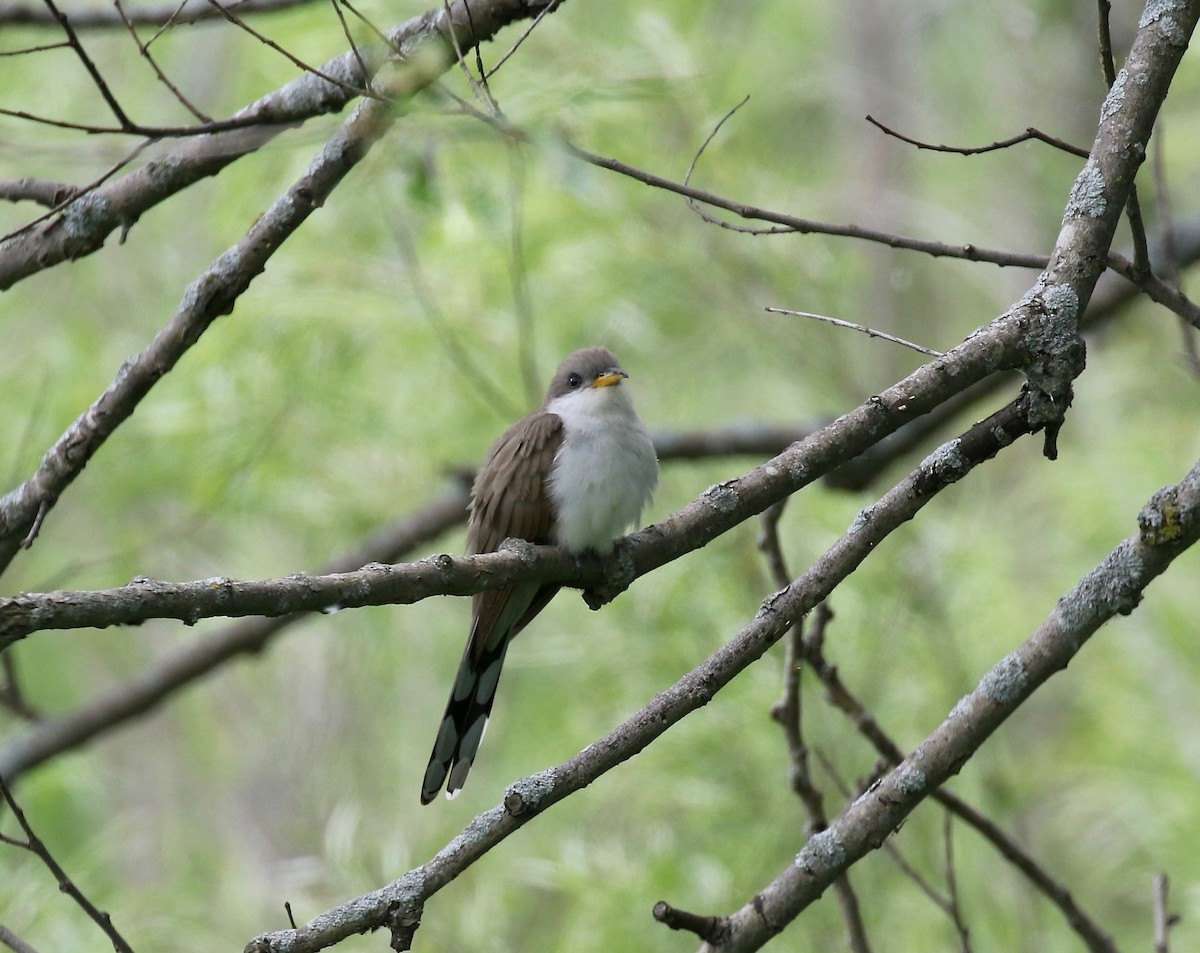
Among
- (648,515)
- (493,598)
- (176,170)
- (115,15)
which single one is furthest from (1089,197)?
(648,515)

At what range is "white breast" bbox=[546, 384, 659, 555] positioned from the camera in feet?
10.9

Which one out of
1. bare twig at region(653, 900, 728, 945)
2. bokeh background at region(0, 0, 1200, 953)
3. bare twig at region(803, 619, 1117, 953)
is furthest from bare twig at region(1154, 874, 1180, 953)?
bokeh background at region(0, 0, 1200, 953)

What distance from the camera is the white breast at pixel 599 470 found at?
333 cm

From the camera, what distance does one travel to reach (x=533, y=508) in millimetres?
3562

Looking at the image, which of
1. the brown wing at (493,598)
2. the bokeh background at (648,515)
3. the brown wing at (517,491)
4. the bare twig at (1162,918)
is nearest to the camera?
the bare twig at (1162,918)

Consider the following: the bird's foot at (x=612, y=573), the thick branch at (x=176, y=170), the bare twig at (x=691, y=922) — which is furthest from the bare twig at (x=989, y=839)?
the thick branch at (x=176, y=170)

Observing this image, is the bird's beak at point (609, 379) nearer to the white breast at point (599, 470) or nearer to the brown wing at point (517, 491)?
the white breast at point (599, 470)

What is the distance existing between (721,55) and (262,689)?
262 inches

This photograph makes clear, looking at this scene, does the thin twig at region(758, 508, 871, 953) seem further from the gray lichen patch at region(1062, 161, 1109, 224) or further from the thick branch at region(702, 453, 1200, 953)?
the gray lichen patch at region(1062, 161, 1109, 224)

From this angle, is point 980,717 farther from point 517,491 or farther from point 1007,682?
point 517,491

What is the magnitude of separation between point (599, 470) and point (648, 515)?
288 centimetres

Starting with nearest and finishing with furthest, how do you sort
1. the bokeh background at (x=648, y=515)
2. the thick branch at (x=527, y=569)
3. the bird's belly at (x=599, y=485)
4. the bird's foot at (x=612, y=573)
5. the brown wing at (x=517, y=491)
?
1. the thick branch at (x=527, y=569)
2. the bird's foot at (x=612, y=573)
3. the bird's belly at (x=599, y=485)
4. the brown wing at (x=517, y=491)
5. the bokeh background at (x=648, y=515)

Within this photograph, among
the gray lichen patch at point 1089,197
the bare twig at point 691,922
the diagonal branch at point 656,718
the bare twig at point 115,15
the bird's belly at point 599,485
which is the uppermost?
the bare twig at point 115,15

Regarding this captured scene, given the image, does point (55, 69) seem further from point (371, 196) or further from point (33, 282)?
point (371, 196)
